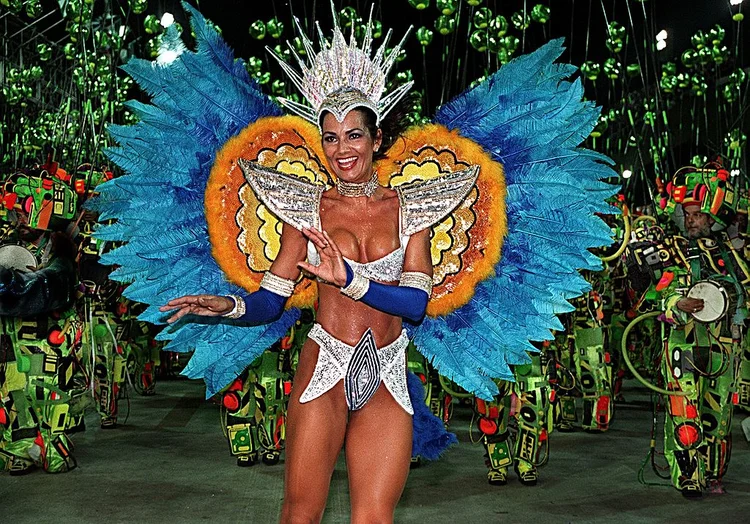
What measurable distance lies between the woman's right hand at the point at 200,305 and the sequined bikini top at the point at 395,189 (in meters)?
0.37

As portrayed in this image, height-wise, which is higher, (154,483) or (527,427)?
(527,427)

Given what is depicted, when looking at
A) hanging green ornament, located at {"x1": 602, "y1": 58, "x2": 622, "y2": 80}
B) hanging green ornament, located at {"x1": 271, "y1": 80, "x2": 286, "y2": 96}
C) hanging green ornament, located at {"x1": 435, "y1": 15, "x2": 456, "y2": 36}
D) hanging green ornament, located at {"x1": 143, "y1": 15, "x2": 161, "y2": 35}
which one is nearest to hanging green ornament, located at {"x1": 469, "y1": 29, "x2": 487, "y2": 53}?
hanging green ornament, located at {"x1": 435, "y1": 15, "x2": 456, "y2": 36}

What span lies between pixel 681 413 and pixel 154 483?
11.6ft

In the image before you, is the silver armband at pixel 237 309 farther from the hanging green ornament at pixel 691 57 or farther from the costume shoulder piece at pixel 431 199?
the hanging green ornament at pixel 691 57

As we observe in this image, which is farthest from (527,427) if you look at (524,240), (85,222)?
(85,222)

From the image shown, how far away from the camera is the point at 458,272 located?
389 cm

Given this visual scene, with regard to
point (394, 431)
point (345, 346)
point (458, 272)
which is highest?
point (458, 272)

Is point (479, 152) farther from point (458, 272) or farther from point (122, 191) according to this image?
point (122, 191)

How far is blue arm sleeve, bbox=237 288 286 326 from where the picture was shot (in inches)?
131

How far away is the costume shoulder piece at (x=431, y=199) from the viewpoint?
3.50 m

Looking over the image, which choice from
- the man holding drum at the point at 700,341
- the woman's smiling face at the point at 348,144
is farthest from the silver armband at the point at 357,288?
the man holding drum at the point at 700,341

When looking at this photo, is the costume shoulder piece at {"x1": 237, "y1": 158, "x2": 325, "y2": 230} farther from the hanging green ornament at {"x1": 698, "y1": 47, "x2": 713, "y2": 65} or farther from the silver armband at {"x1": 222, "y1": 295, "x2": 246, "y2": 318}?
the hanging green ornament at {"x1": 698, "y1": 47, "x2": 713, "y2": 65}

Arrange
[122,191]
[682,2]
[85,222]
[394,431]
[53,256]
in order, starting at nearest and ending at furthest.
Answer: [394,431] < [122,191] < [53,256] < [85,222] < [682,2]

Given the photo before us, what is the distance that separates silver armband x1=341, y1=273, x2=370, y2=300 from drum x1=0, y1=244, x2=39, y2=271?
4.22m
